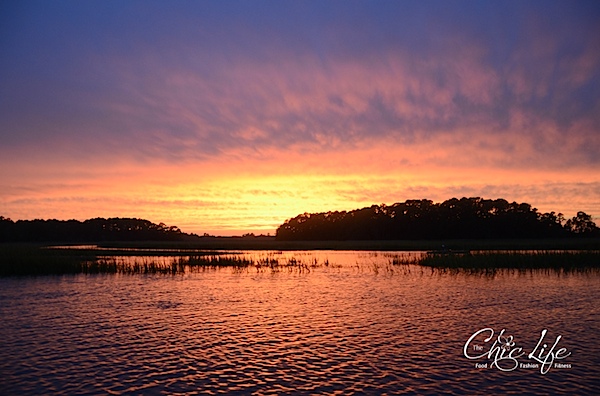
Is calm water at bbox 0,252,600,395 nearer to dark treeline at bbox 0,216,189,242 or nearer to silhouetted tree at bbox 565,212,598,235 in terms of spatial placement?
silhouetted tree at bbox 565,212,598,235

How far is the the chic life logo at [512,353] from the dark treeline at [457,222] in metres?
118

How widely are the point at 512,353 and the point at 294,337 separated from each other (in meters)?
7.03

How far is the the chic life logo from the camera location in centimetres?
1295

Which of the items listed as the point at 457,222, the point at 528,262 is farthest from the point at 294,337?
the point at 457,222

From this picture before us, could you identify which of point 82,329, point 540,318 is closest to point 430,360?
point 540,318

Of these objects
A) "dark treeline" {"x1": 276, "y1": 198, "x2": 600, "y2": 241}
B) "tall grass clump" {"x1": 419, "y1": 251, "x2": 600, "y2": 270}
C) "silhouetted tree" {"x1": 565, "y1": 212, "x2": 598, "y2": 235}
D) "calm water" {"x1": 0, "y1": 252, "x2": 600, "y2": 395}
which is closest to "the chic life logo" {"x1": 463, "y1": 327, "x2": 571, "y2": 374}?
"calm water" {"x1": 0, "y1": 252, "x2": 600, "y2": 395}

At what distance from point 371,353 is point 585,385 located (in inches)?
221

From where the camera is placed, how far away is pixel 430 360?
13547 mm

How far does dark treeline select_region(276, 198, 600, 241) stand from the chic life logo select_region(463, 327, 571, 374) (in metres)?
118

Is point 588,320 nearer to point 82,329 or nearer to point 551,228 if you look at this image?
point 82,329

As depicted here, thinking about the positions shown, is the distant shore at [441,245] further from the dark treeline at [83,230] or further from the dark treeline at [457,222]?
the dark treeline at [83,230]

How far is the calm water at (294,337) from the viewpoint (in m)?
11.7

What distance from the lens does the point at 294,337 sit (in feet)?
54.0

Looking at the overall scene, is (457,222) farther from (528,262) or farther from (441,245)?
(528,262)
